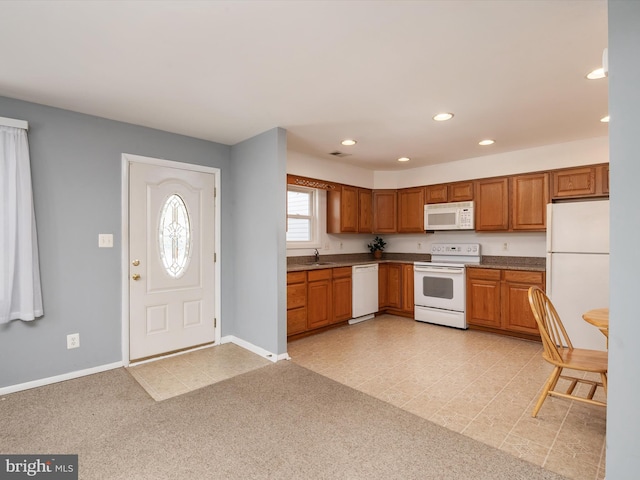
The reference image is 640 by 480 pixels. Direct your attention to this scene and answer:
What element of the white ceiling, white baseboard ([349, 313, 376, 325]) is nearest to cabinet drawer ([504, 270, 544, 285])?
the white ceiling

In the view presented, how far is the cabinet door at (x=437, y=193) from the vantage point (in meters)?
5.07

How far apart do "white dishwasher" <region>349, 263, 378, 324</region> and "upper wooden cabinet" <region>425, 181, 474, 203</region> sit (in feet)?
4.43

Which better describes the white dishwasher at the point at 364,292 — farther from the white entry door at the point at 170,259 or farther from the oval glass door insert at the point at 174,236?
the oval glass door insert at the point at 174,236

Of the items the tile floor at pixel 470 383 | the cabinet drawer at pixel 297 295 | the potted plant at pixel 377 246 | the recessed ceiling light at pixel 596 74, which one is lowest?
the tile floor at pixel 470 383

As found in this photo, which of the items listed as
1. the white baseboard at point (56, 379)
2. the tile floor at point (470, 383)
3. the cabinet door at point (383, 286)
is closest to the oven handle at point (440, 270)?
the cabinet door at point (383, 286)

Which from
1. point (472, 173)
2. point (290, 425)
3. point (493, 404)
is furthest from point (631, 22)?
point (472, 173)

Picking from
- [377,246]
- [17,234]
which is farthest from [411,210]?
[17,234]

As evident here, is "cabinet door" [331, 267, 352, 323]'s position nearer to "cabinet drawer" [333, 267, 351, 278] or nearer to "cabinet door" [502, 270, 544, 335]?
"cabinet drawer" [333, 267, 351, 278]

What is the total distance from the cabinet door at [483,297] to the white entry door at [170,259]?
3322 millimetres

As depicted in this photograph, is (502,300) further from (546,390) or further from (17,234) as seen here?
(17,234)

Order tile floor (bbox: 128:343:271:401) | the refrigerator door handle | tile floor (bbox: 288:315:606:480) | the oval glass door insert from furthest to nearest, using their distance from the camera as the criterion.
Answer: the refrigerator door handle < the oval glass door insert < tile floor (bbox: 128:343:271:401) < tile floor (bbox: 288:315:606:480)

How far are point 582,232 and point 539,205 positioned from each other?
2.40 feet

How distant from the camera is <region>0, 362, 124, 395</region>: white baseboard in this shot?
2727 mm

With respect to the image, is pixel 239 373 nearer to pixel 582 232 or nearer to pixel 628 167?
pixel 628 167
